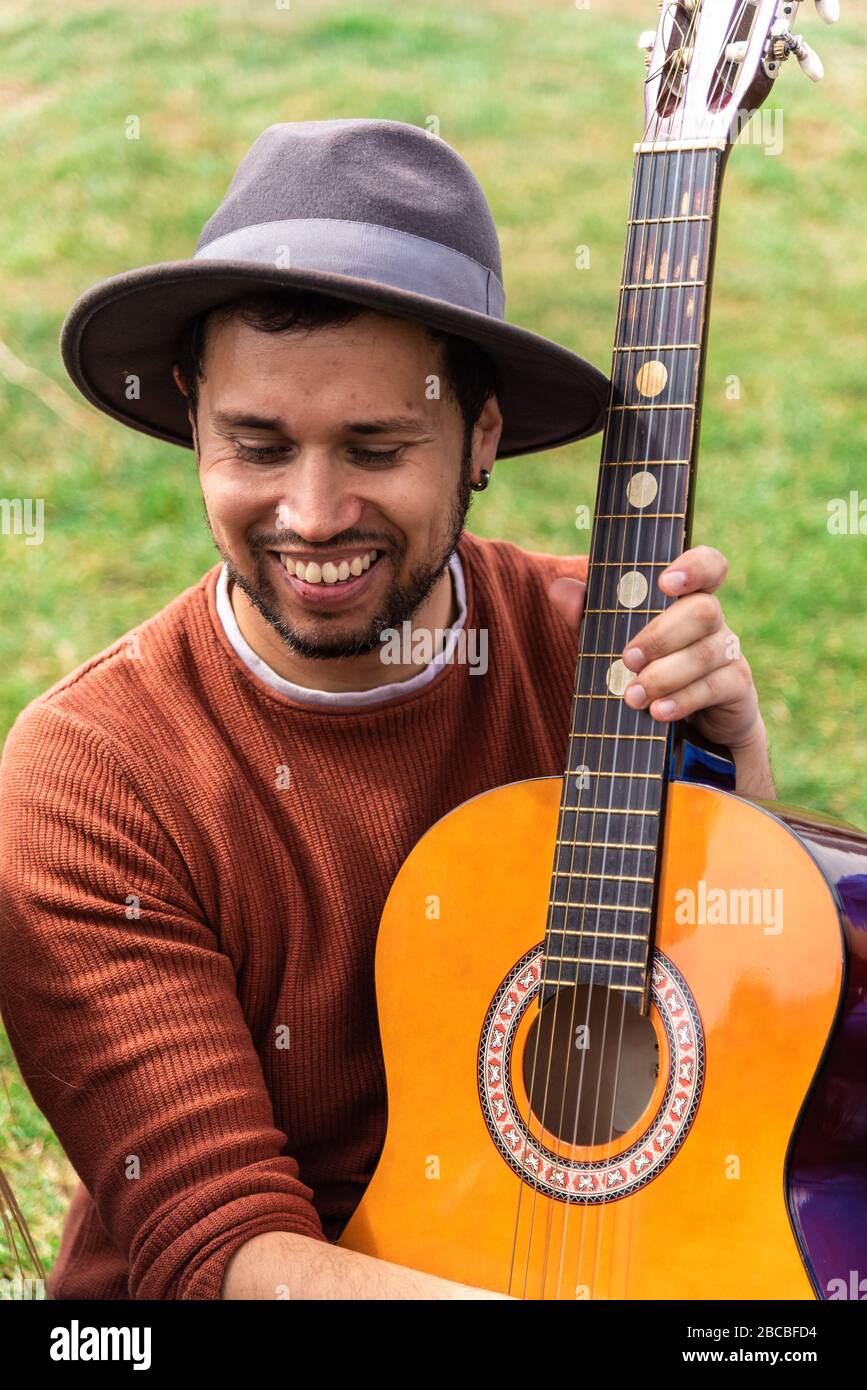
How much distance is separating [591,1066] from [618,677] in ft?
1.76

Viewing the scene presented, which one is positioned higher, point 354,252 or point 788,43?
point 788,43

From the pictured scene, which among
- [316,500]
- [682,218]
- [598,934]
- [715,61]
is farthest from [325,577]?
[715,61]

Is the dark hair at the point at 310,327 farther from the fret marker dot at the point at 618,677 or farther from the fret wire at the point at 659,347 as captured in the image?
the fret marker dot at the point at 618,677

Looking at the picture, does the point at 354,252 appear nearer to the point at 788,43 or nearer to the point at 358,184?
the point at 358,184

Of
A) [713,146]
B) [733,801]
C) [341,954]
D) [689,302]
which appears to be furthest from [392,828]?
[713,146]

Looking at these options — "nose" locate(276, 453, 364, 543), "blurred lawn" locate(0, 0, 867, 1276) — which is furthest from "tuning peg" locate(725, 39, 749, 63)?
"blurred lawn" locate(0, 0, 867, 1276)

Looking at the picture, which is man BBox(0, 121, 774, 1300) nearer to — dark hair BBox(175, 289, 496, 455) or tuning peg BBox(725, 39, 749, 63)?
dark hair BBox(175, 289, 496, 455)

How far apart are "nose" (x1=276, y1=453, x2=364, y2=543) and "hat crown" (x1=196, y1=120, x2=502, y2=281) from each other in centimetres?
34

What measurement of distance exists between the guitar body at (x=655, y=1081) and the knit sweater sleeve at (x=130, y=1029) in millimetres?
217

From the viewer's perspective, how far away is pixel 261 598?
224cm

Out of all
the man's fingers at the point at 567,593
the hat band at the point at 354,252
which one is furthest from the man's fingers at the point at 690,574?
the hat band at the point at 354,252

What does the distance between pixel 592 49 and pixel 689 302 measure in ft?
18.5

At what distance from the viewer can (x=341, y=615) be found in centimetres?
223

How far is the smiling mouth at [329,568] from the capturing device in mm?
2176
